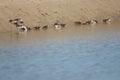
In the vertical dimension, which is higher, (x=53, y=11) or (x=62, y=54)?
(x=53, y=11)

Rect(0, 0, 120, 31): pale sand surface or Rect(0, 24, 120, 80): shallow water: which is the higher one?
Rect(0, 0, 120, 31): pale sand surface

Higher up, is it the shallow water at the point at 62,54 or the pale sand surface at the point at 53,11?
the pale sand surface at the point at 53,11

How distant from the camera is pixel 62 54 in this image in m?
22.7

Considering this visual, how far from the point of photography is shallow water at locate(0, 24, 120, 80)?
18266mm

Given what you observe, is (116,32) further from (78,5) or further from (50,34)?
(78,5)

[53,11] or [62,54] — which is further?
[53,11]

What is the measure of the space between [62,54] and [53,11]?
1610 centimetres

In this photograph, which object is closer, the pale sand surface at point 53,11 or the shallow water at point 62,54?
the shallow water at point 62,54

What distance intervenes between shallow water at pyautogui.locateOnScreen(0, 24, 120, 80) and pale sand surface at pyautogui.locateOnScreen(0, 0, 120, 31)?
357cm

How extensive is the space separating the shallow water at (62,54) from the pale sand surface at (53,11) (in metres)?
3.57

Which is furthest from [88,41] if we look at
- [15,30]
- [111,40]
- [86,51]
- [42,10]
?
[42,10]

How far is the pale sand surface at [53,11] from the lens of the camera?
36500 mm

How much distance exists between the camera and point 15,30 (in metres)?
34.0

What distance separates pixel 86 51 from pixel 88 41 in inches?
142
